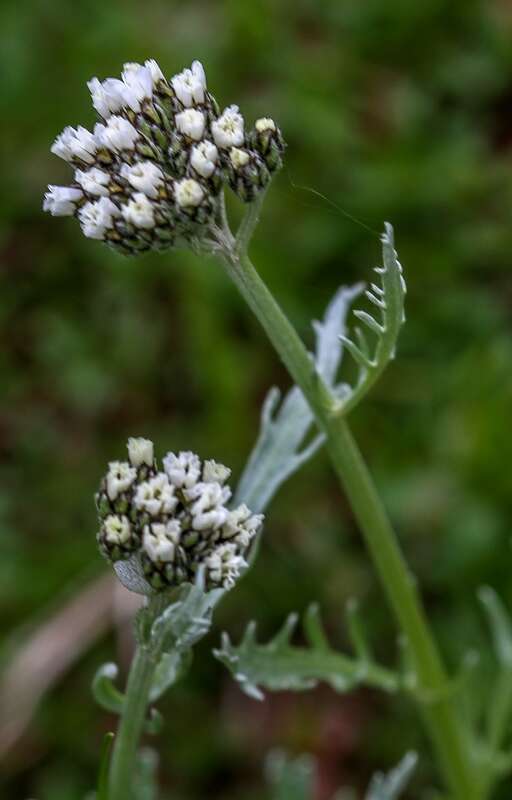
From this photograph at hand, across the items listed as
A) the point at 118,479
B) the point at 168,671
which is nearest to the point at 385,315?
the point at 118,479

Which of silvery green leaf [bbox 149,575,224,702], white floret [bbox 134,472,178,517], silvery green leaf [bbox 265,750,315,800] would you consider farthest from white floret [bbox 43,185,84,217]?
silvery green leaf [bbox 265,750,315,800]

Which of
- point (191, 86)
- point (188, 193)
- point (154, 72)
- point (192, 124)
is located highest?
point (154, 72)

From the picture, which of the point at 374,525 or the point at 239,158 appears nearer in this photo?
the point at 239,158

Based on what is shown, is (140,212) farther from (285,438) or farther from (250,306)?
(285,438)

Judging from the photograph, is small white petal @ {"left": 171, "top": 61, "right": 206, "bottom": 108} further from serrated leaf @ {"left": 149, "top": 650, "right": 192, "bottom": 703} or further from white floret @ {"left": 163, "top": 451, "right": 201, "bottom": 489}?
serrated leaf @ {"left": 149, "top": 650, "right": 192, "bottom": 703}

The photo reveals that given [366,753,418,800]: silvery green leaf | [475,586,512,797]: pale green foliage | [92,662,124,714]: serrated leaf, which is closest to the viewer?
[92,662,124,714]: serrated leaf

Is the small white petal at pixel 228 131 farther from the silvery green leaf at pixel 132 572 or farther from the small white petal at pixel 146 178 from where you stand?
the silvery green leaf at pixel 132 572
